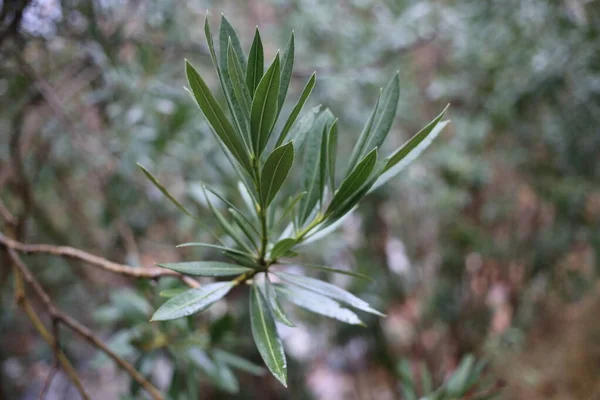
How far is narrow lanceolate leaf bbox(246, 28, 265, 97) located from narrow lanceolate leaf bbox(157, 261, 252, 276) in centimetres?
12

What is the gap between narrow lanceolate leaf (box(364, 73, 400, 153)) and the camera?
341 millimetres

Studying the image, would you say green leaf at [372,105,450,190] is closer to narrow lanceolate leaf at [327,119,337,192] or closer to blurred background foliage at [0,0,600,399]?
narrow lanceolate leaf at [327,119,337,192]

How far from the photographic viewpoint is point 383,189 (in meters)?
1.20

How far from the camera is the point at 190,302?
1.05ft

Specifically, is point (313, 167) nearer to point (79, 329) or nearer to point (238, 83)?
point (238, 83)

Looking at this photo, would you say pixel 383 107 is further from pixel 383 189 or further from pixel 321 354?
pixel 321 354

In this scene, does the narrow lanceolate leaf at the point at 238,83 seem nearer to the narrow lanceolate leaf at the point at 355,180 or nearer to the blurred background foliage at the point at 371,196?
the narrow lanceolate leaf at the point at 355,180

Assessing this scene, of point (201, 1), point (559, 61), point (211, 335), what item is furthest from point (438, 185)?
point (211, 335)

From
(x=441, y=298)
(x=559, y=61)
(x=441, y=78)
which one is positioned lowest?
(x=441, y=298)

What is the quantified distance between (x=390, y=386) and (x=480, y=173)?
65cm

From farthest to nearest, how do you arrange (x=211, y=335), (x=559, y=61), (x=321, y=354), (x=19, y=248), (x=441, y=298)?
(x=321, y=354), (x=441, y=298), (x=559, y=61), (x=211, y=335), (x=19, y=248)

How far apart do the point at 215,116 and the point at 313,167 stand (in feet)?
0.36

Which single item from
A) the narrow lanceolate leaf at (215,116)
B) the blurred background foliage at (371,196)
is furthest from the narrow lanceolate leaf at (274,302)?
the blurred background foliage at (371,196)

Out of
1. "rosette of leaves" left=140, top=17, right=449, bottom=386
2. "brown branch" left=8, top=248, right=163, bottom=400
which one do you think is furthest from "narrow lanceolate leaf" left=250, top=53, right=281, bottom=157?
"brown branch" left=8, top=248, right=163, bottom=400
